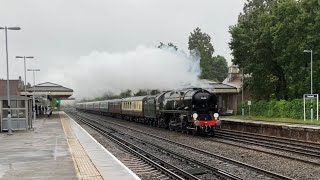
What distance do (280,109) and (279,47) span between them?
6.88 m

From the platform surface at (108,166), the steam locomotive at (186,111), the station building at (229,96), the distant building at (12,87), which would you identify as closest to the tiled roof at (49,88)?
the distant building at (12,87)

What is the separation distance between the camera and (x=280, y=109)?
4625 cm

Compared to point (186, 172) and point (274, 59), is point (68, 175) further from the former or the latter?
point (274, 59)

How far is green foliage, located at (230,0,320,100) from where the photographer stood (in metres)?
45.5

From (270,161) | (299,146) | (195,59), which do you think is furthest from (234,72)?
(270,161)

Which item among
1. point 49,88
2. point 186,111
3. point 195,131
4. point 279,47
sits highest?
point 279,47

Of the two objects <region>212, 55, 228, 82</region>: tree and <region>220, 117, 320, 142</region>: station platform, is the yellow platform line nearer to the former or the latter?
<region>220, 117, 320, 142</region>: station platform

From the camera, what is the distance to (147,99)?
40.7m

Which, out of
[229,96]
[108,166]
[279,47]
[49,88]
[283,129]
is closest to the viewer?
[108,166]

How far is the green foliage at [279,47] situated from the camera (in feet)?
149

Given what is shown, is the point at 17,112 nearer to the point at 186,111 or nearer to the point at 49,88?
the point at 186,111

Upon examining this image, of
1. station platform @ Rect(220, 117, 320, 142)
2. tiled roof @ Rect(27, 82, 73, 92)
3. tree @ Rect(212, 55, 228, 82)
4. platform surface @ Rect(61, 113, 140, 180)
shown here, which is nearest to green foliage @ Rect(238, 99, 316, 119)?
station platform @ Rect(220, 117, 320, 142)

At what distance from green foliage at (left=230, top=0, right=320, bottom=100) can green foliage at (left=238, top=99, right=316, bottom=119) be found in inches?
84.5

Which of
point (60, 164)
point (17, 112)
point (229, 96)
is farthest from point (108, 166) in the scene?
point (229, 96)
